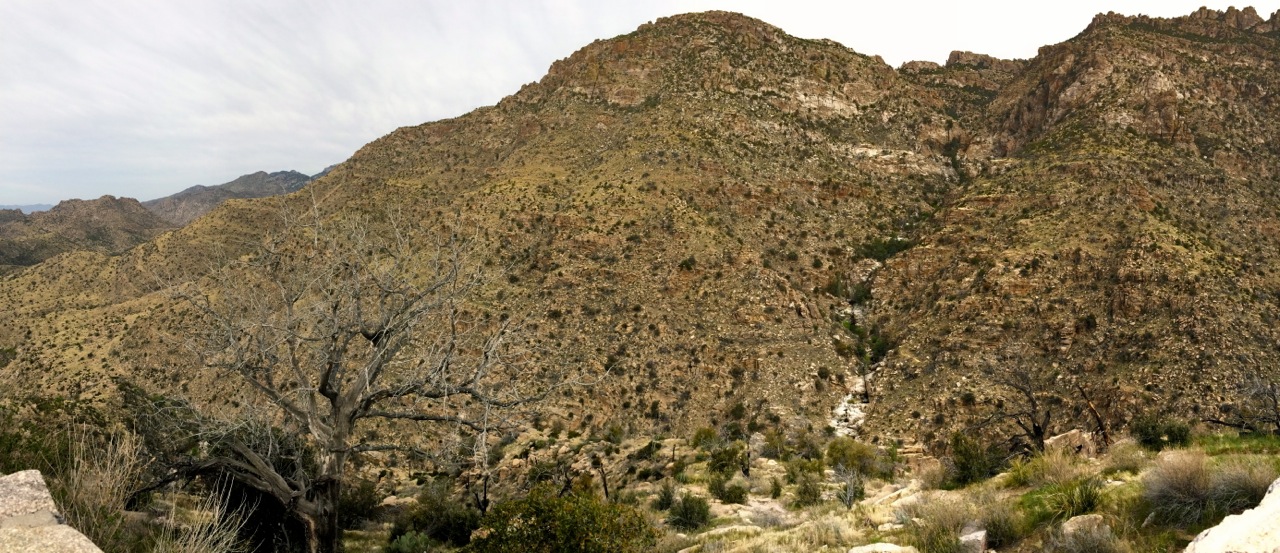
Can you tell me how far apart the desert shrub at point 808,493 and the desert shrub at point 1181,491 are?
793 centimetres

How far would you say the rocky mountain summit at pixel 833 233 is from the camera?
25.4 m

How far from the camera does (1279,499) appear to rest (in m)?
4.26

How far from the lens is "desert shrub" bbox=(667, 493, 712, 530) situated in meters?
12.6

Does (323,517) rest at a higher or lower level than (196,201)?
lower

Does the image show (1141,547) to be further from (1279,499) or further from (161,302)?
(161,302)

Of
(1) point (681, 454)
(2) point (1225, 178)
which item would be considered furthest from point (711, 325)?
(2) point (1225, 178)

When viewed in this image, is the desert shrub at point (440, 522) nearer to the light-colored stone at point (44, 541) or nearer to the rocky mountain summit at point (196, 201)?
the light-colored stone at point (44, 541)

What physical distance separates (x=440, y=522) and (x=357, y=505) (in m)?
4.83

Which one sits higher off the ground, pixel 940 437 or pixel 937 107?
pixel 937 107

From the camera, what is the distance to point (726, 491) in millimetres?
15180

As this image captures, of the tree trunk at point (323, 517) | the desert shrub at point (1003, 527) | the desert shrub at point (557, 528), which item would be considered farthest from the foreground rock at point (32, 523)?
the desert shrub at point (1003, 527)

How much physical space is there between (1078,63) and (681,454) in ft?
157

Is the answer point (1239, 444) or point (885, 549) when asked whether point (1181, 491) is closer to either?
point (885, 549)

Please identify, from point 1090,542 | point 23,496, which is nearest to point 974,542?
point 1090,542
